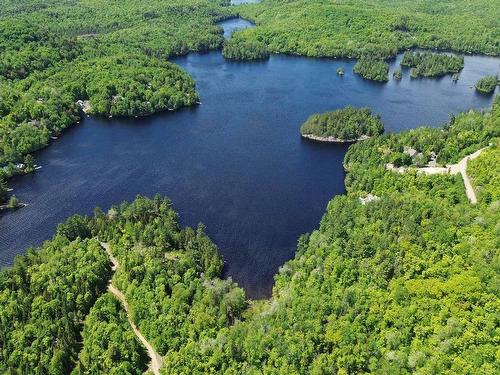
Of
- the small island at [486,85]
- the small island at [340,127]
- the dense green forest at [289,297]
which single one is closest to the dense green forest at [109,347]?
the dense green forest at [289,297]

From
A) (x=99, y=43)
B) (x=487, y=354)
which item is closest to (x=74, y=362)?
(x=487, y=354)

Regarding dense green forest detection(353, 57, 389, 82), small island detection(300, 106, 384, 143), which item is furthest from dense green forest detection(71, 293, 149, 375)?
dense green forest detection(353, 57, 389, 82)

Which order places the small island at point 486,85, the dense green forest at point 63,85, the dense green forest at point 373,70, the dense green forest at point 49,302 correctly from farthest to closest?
the dense green forest at point 373,70, the small island at point 486,85, the dense green forest at point 63,85, the dense green forest at point 49,302

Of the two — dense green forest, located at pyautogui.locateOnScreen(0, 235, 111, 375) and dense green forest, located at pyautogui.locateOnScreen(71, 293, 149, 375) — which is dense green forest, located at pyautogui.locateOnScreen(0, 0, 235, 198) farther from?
dense green forest, located at pyautogui.locateOnScreen(71, 293, 149, 375)

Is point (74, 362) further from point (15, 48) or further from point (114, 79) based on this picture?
point (15, 48)

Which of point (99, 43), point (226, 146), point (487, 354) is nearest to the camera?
point (487, 354)

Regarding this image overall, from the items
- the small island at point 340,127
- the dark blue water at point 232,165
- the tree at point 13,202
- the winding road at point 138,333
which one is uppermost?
the small island at point 340,127

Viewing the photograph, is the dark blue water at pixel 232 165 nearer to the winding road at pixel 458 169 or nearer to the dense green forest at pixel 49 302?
the dense green forest at pixel 49 302
